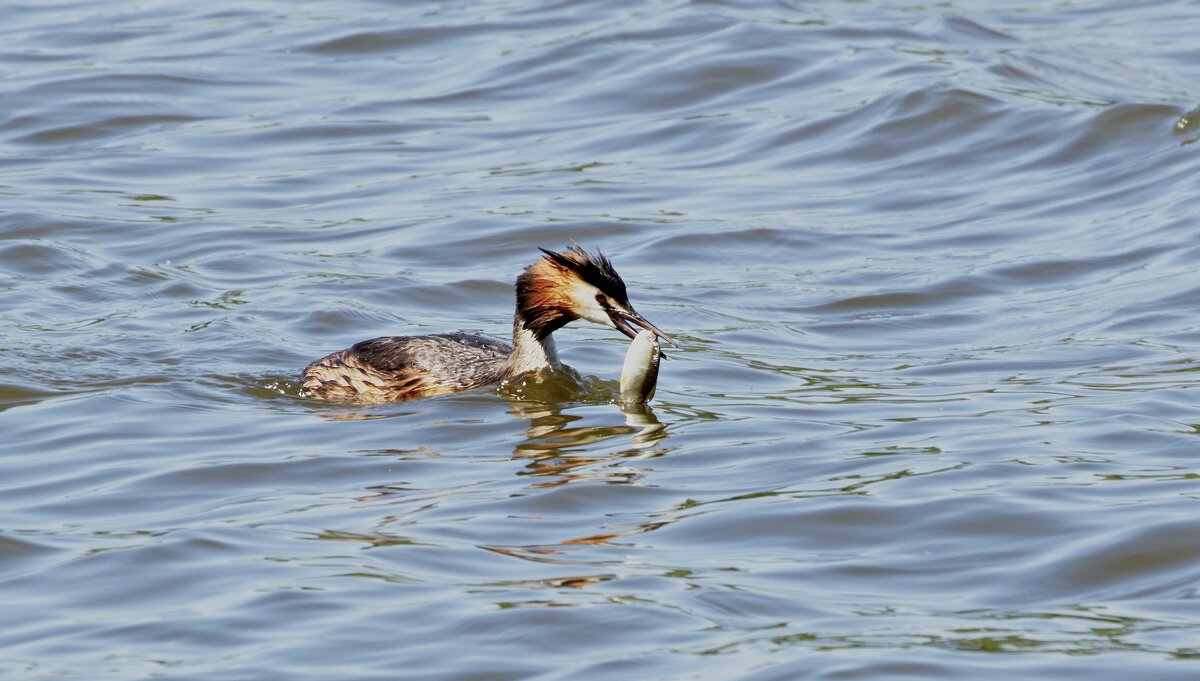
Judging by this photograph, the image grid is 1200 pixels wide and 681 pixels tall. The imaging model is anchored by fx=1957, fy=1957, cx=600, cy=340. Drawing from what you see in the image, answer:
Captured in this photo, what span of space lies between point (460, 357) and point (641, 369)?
1.25m

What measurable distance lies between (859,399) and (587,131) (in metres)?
7.38

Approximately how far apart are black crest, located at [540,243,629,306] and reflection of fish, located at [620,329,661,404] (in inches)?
11.4

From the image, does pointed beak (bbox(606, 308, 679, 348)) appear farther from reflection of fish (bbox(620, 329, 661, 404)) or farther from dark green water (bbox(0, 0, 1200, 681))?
dark green water (bbox(0, 0, 1200, 681))

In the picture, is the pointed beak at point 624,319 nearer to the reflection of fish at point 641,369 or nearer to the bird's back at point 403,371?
the reflection of fish at point 641,369

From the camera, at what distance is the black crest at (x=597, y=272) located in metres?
9.83

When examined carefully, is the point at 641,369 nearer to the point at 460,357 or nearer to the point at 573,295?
the point at 573,295

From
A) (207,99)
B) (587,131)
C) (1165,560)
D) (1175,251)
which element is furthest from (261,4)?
(1165,560)

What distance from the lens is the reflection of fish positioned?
9477 millimetres

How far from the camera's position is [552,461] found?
880cm

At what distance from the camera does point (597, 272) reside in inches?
387

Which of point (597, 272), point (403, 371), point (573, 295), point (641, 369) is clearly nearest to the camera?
point (641, 369)

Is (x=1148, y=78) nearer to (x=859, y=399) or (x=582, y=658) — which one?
(x=859, y=399)

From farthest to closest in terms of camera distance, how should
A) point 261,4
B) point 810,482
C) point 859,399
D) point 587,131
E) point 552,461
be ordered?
1. point 261,4
2. point 587,131
3. point 859,399
4. point 552,461
5. point 810,482

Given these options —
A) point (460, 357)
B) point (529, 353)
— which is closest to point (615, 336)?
point (529, 353)
